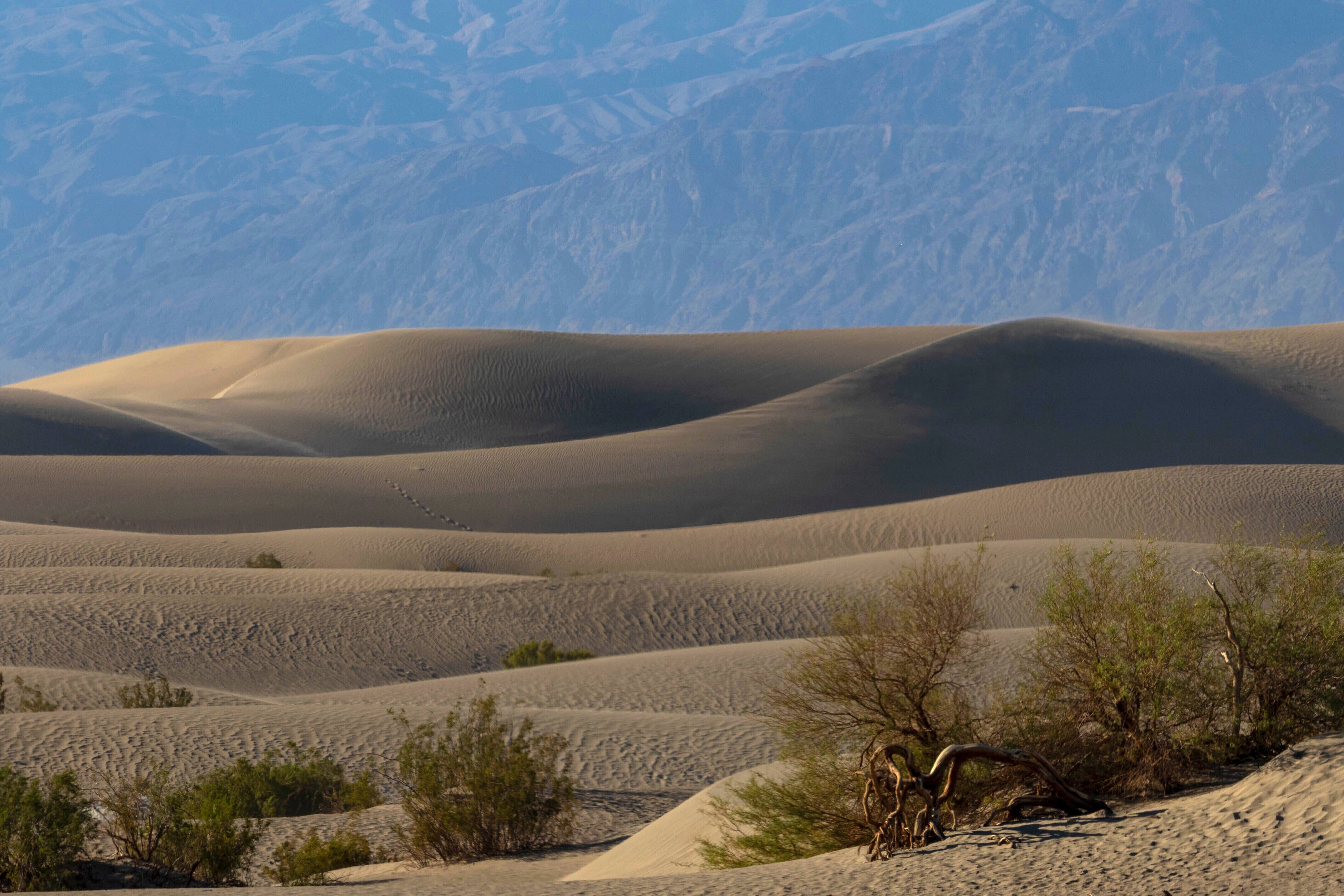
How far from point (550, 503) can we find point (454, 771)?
3209cm

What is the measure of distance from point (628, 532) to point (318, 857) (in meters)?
27.0

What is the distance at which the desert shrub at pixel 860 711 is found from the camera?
8.43m

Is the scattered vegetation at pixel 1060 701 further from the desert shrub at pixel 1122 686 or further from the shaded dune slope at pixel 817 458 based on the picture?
the shaded dune slope at pixel 817 458

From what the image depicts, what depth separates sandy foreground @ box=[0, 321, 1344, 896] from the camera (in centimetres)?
953

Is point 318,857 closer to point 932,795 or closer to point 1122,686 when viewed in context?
point 932,795

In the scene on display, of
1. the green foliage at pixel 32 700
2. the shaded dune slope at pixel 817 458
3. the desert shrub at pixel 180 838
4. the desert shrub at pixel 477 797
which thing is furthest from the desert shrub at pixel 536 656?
the shaded dune slope at pixel 817 458

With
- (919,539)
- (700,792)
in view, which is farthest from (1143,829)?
(919,539)

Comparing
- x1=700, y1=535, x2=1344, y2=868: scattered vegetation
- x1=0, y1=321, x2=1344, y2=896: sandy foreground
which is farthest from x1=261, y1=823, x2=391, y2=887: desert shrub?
x1=700, y1=535, x2=1344, y2=868: scattered vegetation

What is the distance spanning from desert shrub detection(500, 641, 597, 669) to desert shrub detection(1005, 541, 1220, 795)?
45.1 ft

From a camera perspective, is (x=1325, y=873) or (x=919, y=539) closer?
(x=1325, y=873)

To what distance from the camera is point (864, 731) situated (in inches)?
338

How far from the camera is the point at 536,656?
22016mm

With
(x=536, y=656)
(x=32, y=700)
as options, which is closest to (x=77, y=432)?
(x=536, y=656)

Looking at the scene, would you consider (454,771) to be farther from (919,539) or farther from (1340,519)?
(1340,519)
